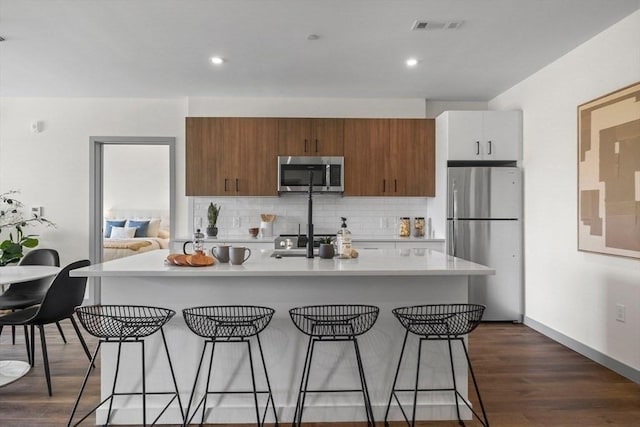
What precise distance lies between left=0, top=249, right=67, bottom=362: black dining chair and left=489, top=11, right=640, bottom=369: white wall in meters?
4.32

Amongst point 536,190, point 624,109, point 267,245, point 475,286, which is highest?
point 624,109

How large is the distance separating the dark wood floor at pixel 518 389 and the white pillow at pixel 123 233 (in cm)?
390

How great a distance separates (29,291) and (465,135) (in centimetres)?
451

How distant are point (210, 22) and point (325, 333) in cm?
236

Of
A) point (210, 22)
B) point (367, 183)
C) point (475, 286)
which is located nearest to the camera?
point (210, 22)

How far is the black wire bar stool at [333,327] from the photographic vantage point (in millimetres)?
2248

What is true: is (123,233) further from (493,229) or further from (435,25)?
(435,25)

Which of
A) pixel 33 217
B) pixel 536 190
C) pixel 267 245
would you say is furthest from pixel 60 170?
pixel 536 190

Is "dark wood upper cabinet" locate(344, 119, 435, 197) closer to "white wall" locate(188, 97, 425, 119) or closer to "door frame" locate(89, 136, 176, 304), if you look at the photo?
"white wall" locate(188, 97, 425, 119)

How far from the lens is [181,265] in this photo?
2.43m

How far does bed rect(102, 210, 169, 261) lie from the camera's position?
22.9 feet

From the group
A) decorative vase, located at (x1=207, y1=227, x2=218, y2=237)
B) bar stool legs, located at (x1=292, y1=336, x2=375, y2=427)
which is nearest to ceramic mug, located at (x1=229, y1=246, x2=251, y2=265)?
bar stool legs, located at (x1=292, y1=336, x2=375, y2=427)

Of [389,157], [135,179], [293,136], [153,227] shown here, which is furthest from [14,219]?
[389,157]

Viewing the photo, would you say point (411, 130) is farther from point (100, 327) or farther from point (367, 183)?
point (100, 327)
